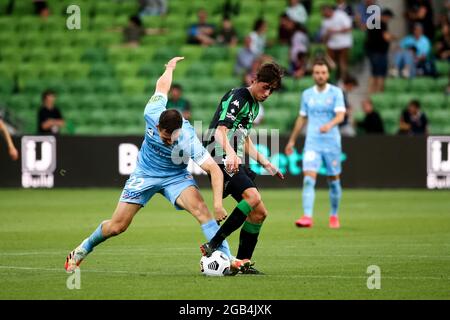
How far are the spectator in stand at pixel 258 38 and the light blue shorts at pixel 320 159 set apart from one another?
10.0 meters

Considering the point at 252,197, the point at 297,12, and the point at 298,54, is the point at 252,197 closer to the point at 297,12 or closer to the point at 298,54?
the point at 298,54

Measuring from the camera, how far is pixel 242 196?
432 inches

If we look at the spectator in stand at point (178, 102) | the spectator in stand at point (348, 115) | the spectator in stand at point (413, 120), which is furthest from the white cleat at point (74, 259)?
the spectator in stand at point (413, 120)

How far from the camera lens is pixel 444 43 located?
26094 millimetres

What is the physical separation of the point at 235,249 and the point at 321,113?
13.1ft

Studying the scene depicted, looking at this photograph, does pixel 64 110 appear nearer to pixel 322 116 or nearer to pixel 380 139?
pixel 380 139

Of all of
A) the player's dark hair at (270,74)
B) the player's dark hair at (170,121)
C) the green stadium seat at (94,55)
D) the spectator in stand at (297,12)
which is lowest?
the player's dark hair at (170,121)

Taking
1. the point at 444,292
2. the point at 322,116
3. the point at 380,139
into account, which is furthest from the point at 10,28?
the point at 444,292

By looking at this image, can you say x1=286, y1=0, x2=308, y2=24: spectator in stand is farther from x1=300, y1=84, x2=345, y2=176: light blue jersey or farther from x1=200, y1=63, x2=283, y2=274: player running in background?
x1=200, y1=63, x2=283, y2=274: player running in background

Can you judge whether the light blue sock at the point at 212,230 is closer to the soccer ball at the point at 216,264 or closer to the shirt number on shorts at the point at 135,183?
the soccer ball at the point at 216,264

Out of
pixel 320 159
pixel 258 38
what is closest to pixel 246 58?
pixel 258 38

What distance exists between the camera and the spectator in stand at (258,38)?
26.3 metres

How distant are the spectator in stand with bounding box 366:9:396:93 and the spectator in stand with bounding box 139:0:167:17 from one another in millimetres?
6213

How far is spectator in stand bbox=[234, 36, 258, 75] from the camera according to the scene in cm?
2630
